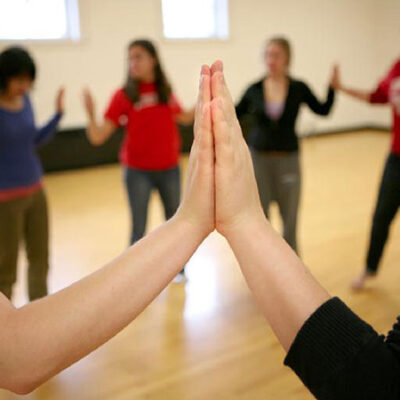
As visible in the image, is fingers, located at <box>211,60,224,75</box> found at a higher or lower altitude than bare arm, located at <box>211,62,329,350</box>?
higher

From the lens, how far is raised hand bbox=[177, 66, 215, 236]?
2.96ft

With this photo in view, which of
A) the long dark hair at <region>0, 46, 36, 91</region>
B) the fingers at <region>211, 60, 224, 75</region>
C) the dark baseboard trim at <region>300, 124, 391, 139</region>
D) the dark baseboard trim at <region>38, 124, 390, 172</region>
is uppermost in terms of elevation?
the long dark hair at <region>0, 46, 36, 91</region>

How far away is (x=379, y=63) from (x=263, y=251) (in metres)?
8.93

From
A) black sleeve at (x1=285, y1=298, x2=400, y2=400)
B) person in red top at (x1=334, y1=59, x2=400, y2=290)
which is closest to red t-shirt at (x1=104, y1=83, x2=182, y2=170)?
person in red top at (x1=334, y1=59, x2=400, y2=290)

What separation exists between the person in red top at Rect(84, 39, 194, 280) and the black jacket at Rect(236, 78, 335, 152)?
512 mm

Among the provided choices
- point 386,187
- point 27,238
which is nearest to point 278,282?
point 27,238

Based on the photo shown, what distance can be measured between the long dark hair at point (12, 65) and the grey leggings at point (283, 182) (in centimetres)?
143

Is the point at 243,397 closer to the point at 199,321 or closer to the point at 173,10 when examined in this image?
the point at 199,321

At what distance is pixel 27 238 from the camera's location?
8.21 feet

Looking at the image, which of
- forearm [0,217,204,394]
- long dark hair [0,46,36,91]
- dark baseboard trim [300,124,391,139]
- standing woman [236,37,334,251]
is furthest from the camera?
dark baseboard trim [300,124,391,139]

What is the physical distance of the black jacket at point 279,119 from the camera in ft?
9.78

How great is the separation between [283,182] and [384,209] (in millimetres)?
606

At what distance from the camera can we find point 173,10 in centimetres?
696

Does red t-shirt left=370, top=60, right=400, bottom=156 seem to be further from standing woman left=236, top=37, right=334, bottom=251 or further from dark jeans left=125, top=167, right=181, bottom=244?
dark jeans left=125, top=167, right=181, bottom=244
